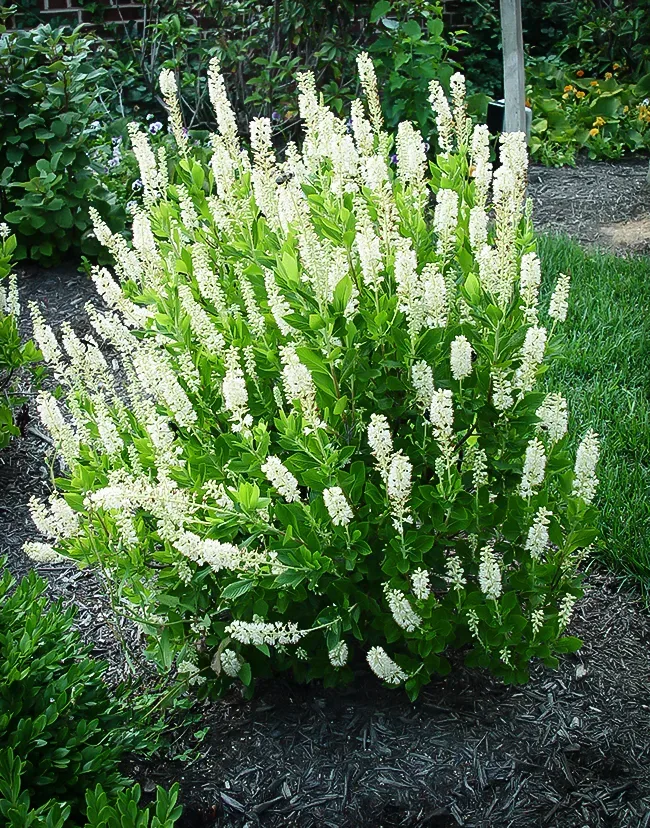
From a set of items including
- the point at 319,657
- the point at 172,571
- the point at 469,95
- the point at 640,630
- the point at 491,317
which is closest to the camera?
the point at 491,317

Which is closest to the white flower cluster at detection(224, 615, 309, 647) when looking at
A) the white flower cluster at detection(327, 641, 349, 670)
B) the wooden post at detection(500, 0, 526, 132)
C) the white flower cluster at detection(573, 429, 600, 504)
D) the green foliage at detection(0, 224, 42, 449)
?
the white flower cluster at detection(327, 641, 349, 670)

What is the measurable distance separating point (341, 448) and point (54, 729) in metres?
0.91

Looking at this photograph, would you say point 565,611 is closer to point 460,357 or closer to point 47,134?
point 460,357

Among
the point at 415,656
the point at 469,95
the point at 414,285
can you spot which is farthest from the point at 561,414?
the point at 469,95

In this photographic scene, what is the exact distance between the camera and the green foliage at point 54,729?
1820 mm

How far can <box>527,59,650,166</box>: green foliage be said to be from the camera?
7688 millimetres

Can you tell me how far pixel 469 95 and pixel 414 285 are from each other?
21.4 feet

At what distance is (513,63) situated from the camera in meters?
5.51

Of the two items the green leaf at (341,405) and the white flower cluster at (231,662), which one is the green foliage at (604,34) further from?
the white flower cluster at (231,662)

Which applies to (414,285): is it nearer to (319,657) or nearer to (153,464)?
(153,464)

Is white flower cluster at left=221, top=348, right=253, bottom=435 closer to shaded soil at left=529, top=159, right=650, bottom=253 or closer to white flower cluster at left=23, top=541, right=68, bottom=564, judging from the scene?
white flower cluster at left=23, top=541, right=68, bottom=564

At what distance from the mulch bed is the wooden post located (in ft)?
12.1

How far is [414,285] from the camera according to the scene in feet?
7.12

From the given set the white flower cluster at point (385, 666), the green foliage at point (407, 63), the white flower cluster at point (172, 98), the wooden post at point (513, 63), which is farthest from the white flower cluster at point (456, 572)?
the green foliage at point (407, 63)
